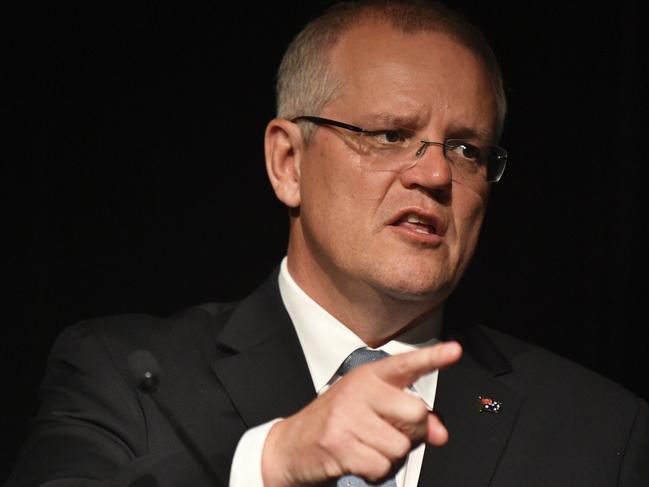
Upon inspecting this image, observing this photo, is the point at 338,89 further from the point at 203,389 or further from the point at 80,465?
the point at 80,465

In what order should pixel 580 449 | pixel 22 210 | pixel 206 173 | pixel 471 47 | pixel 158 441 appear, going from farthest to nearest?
pixel 206 173 < pixel 22 210 < pixel 471 47 < pixel 580 449 < pixel 158 441


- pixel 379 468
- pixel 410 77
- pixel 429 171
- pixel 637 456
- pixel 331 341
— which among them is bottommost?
pixel 637 456

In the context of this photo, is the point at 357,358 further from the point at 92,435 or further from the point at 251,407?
the point at 92,435

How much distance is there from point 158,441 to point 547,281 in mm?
1443

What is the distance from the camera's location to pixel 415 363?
57.1 inches

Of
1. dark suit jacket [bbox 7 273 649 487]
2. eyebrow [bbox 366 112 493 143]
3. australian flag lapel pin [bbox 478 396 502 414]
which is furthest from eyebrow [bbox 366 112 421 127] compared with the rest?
australian flag lapel pin [bbox 478 396 502 414]

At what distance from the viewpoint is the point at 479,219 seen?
7.45 feet

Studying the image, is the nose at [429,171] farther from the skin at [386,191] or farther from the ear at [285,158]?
the ear at [285,158]

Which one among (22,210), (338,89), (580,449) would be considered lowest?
(580,449)

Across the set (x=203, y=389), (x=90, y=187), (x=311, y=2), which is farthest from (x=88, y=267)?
(x=311, y=2)

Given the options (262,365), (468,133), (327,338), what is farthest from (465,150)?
(262,365)

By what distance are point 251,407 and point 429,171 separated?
0.63 meters

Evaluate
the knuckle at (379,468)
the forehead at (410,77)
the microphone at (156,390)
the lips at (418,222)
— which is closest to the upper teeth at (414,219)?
the lips at (418,222)

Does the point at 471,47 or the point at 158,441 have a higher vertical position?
the point at 471,47
